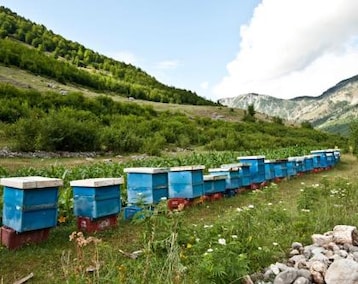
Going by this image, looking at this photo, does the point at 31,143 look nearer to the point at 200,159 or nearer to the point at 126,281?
the point at 200,159

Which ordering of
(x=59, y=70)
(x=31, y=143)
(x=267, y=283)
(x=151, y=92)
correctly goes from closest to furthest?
(x=267, y=283) → (x=31, y=143) → (x=59, y=70) → (x=151, y=92)

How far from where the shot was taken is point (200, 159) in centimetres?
1348

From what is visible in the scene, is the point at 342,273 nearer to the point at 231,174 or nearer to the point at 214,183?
the point at 214,183

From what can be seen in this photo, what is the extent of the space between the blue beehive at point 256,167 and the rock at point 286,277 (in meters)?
6.41

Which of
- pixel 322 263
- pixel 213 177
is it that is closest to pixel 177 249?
pixel 322 263

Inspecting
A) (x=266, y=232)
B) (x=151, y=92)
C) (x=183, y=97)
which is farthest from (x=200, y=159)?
(x=183, y=97)

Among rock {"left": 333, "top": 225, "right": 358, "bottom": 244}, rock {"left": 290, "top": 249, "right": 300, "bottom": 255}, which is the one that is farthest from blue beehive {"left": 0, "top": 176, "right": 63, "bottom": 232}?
rock {"left": 333, "top": 225, "right": 358, "bottom": 244}

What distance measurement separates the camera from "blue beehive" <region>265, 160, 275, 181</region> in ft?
36.2

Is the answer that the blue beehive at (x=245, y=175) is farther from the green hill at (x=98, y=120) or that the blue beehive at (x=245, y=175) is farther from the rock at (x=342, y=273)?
the green hill at (x=98, y=120)

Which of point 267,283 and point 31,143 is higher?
point 31,143

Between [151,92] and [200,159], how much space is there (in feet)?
162

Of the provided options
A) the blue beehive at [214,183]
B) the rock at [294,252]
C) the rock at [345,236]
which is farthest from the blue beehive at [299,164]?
the rock at [294,252]

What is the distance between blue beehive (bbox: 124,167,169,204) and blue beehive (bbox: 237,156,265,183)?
4.26 metres

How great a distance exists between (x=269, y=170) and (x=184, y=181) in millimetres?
4710
